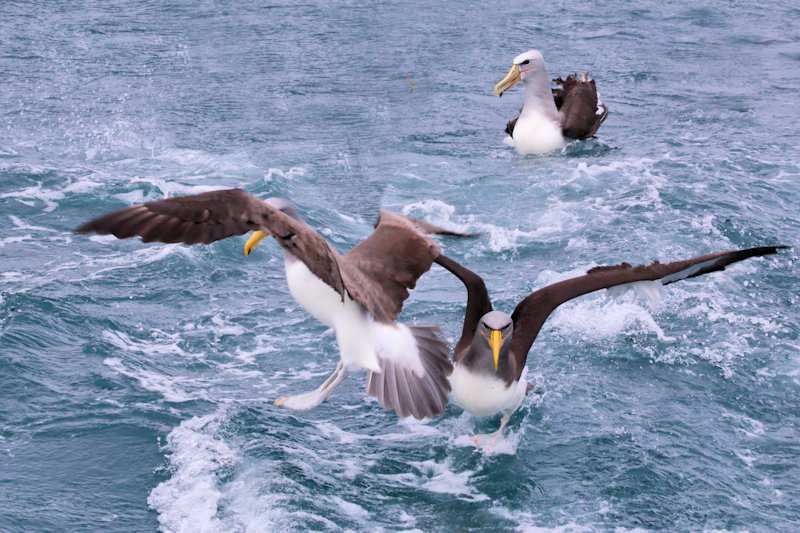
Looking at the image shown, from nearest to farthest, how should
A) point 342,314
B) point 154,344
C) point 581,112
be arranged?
1. point 342,314
2. point 154,344
3. point 581,112

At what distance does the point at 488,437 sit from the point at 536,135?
782cm

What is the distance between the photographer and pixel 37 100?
55.5 feet

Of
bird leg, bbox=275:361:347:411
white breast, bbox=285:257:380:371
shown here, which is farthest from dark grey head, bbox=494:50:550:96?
white breast, bbox=285:257:380:371

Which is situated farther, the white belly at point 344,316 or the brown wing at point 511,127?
the brown wing at point 511,127

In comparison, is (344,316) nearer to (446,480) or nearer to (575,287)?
(446,480)

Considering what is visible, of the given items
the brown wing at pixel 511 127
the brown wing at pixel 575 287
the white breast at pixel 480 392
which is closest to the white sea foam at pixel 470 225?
the brown wing at pixel 511 127

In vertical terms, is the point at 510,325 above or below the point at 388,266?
below

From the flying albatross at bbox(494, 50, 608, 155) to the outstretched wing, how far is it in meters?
7.44

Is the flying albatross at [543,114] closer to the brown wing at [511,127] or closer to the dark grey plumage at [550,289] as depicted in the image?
the brown wing at [511,127]

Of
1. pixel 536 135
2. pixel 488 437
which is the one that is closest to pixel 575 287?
pixel 488 437

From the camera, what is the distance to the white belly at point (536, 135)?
594 inches

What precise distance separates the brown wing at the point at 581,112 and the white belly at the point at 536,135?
18 centimetres

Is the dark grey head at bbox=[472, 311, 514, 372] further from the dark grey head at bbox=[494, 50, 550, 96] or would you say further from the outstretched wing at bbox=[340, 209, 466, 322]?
the dark grey head at bbox=[494, 50, 550, 96]

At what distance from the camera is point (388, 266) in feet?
25.2
